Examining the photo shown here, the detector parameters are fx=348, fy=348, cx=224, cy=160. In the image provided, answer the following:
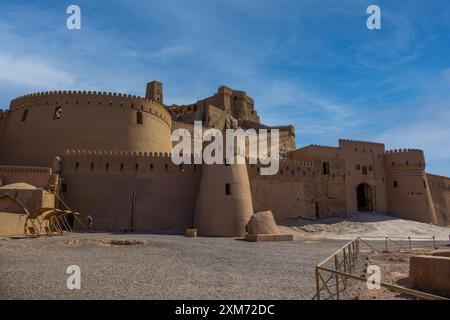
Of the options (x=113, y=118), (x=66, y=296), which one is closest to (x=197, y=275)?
(x=66, y=296)

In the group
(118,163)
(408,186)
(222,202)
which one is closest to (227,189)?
(222,202)

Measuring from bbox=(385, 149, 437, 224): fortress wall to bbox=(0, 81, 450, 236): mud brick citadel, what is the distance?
8 cm

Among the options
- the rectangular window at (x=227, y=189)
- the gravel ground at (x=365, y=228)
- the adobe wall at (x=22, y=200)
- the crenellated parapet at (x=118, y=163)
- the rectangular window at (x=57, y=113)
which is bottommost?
the gravel ground at (x=365, y=228)

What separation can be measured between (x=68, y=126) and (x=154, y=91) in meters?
20.5

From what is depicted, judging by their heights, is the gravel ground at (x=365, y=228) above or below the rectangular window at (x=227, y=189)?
below

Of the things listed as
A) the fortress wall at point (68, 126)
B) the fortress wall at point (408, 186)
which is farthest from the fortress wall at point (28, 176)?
the fortress wall at point (408, 186)

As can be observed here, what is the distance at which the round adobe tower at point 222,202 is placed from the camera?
18.4 meters

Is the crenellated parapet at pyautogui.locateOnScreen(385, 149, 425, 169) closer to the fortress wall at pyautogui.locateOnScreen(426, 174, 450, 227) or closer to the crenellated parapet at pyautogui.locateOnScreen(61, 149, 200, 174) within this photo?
the fortress wall at pyautogui.locateOnScreen(426, 174, 450, 227)

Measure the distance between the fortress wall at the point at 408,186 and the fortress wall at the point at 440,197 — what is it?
2.62 m

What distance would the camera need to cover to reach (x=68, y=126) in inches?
902

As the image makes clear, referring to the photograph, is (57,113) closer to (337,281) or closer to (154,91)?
(154,91)

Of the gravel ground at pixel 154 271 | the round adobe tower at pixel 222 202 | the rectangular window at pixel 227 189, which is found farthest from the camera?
the rectangular window at pixel 227 189

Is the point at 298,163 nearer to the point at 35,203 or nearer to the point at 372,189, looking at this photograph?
the point at 372,189

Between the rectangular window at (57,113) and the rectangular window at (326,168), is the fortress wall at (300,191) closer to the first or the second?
the rectangular window at (326,168)
